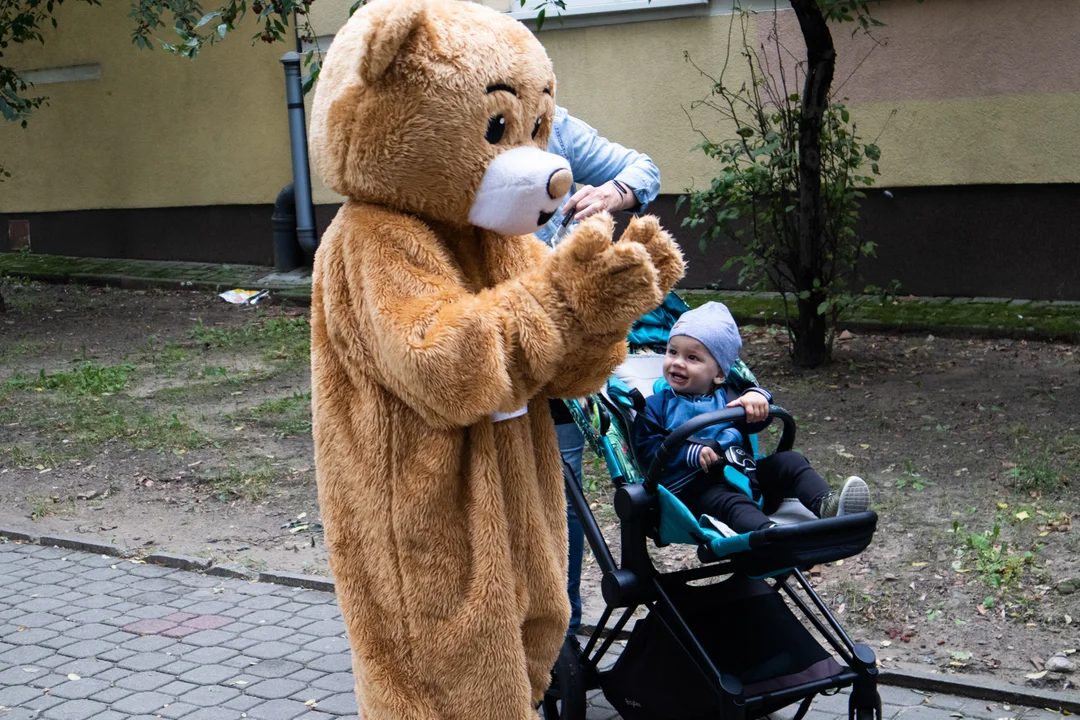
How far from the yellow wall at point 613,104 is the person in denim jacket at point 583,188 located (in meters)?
6.40

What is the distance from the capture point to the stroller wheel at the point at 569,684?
11.9 feet

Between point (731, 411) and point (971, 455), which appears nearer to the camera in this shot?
point (731, 411)

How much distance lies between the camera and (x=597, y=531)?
11.4ft

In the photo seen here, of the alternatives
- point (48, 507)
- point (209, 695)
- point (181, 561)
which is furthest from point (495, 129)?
point (48, 507)

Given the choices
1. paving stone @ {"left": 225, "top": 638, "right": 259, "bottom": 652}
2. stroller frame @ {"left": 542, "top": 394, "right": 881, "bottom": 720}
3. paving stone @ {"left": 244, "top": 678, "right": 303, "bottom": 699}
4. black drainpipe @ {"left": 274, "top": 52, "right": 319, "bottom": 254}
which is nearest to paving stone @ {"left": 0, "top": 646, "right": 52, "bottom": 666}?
paving stone @ {"left": 225, "top": 638, "right": 259, "bottom": 652}

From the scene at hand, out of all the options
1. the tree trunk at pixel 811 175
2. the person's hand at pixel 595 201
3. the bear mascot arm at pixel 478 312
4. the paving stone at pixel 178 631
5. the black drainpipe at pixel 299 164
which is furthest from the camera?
the black drainpipe at pixel 299 164

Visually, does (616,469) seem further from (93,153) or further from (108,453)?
(93,153)

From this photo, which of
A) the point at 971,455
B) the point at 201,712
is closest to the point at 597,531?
the point at 201,712

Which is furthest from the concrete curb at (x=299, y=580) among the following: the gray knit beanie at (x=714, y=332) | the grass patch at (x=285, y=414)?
the gray knit beanie at (x=714, y=332)

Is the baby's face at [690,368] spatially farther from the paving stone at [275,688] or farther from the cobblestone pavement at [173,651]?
the paving stone at [275,688]

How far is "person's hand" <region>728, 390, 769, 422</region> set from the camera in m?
3.28

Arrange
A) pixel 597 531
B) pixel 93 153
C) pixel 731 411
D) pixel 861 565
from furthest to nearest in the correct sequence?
pixel 93 153 → pixel 861 565 → pixel 597 531 → pixel 731 411

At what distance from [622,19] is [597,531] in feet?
26.0

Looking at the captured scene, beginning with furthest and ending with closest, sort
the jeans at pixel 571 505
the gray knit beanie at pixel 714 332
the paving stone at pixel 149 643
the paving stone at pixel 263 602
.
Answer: the paving stone at pixel 263 602 < the paving stone at pixel 149 643 < the jeans at pixel 571 505 < the gray knit beanie at pixel 714 332
